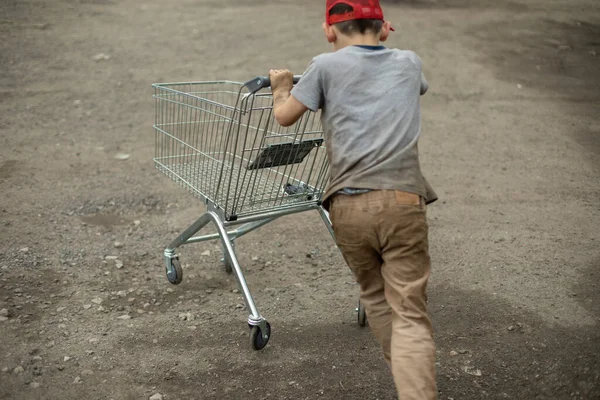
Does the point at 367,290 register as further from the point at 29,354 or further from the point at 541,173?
the point at 541,173

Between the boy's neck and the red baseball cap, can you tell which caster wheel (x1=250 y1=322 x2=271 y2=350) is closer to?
the boy's neck

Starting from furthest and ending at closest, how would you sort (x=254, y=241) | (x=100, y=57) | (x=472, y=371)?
(x=100, y=57) → (x=254, y=241) → (x=472, y=371)

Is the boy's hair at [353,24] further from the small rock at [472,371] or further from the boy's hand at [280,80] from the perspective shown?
the small rock at [472,371]

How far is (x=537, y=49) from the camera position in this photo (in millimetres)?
9828

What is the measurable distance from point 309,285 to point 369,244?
1.68m

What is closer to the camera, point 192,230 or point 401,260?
point 401,260

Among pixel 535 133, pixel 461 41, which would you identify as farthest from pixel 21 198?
pixel 461 41

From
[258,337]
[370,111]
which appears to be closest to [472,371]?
[258,337]

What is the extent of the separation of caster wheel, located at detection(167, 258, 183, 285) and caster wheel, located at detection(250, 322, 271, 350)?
32.0 inches

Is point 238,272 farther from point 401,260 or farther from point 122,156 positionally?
point 122,156

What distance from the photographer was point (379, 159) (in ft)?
8.52

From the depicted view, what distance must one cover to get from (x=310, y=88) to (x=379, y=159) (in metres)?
0.39

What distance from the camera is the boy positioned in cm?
258

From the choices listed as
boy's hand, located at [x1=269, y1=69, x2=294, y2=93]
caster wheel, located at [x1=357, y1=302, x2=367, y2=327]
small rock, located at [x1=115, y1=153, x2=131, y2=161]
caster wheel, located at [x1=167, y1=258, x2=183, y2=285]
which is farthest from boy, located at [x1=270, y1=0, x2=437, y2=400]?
small rock, located at [x1=115, y1=153, x2=131, y2=161]
